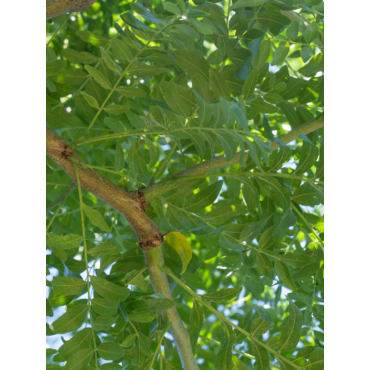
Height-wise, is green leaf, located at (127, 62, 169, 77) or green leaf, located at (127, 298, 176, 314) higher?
green leaf, located at (127, 62, 169, 77)

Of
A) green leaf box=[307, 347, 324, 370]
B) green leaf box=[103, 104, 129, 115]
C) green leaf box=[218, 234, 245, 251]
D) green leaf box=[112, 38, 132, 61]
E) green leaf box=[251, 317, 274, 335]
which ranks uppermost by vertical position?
green leaf box=[112, 38, 132, 61]

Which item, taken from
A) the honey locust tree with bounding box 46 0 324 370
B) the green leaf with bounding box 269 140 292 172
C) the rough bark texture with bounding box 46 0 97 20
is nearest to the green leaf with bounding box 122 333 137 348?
the honey locust tree with bounding box 46 0 324 370

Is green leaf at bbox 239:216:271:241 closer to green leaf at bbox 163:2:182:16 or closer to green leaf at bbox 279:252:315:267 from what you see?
green leaf at bbox 279:252:315:267

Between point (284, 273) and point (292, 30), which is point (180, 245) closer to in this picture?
point (284, 273)

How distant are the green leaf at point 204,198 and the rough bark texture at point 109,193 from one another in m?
0.05

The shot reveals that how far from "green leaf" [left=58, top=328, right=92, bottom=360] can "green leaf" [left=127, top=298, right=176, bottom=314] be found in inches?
1.8

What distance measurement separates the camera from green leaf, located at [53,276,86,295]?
1.18 feet

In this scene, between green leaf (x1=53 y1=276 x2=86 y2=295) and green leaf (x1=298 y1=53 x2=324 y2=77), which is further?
green leaf (x1=298 y1=53 x2=324 y2=77)

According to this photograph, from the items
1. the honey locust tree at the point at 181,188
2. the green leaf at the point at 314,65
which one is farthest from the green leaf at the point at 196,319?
the green leaf at the point at 314,65
